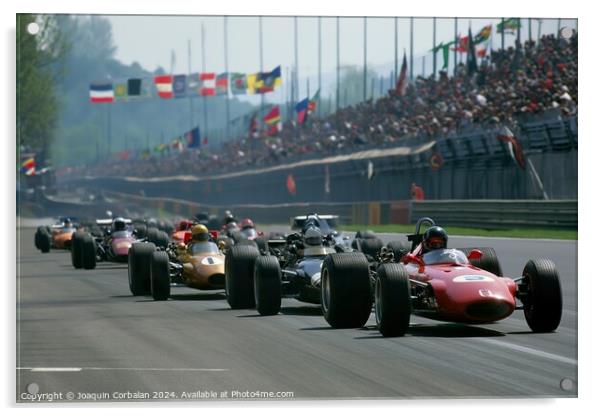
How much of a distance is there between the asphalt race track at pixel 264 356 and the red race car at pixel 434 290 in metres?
0.25

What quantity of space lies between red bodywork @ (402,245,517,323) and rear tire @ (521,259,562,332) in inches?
10.0

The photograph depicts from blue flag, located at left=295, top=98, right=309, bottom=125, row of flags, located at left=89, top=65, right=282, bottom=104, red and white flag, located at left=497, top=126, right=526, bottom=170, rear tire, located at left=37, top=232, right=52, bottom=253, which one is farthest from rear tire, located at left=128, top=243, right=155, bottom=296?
rear tire, located at left=37, top=232, right=52, bottom=253

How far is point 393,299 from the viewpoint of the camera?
17.2m

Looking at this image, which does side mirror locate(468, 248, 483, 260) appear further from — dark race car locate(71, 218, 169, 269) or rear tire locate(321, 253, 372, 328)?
dark race car locate(71, 218, 169, 269)

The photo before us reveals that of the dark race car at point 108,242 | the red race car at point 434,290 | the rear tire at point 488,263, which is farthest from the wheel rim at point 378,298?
the dark race car at point 108,242

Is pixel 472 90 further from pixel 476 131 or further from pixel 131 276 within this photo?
pixel 131 276

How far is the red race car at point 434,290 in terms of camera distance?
17.3 metres

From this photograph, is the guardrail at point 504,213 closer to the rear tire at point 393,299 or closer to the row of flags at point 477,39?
the rear tire at point 393,299

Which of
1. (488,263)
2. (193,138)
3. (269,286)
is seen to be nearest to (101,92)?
(193,138)

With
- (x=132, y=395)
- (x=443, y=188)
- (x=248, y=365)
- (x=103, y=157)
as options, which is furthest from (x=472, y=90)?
(x=132, y=395)

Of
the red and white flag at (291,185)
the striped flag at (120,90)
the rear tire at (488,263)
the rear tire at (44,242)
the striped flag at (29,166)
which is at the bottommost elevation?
the rear tire at (44,242)

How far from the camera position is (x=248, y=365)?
15.1 m

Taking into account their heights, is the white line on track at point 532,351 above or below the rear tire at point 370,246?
below
